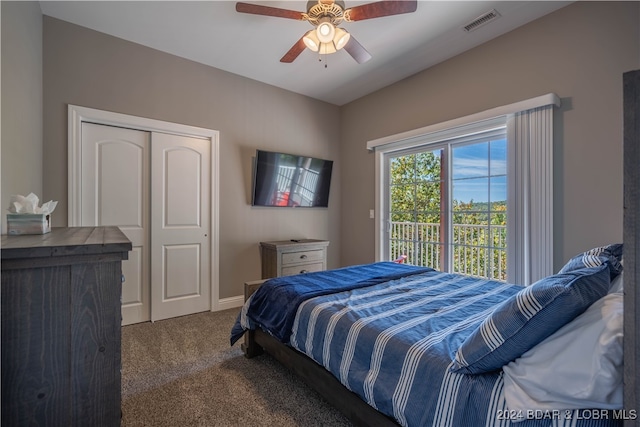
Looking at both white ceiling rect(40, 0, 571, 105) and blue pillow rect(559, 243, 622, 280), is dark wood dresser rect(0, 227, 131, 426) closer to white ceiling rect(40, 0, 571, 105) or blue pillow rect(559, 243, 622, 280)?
blue pillow rect(559, 243, 622, 280)

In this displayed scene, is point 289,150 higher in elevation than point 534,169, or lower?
higher

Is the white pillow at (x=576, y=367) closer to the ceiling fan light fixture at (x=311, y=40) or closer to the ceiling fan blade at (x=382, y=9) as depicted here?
the ceiling fan blade at (x=382, y=9)

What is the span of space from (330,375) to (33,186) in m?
2.52

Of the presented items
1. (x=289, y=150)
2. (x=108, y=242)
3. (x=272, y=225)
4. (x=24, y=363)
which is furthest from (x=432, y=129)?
(x=24, y=363)

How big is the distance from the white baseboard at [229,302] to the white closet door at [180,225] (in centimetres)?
13

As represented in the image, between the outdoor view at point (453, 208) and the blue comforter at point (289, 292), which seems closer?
the blue comforter at point (289, 292)

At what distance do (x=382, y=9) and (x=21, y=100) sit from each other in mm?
2397

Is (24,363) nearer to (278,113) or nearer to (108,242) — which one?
(108,242)

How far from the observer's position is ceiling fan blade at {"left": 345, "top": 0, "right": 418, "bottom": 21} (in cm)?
188

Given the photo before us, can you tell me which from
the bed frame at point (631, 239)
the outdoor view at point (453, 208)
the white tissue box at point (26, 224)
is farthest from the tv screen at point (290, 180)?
the bed frame at point (631, 239)

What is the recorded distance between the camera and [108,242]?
100 centimetres

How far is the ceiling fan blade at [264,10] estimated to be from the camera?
1.92m

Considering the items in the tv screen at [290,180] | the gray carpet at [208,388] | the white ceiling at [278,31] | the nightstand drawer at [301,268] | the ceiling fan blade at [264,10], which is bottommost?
the gray carpet at [208,388]

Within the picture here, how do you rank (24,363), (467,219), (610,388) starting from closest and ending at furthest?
(610,388) → (24,363) → (467,219)
